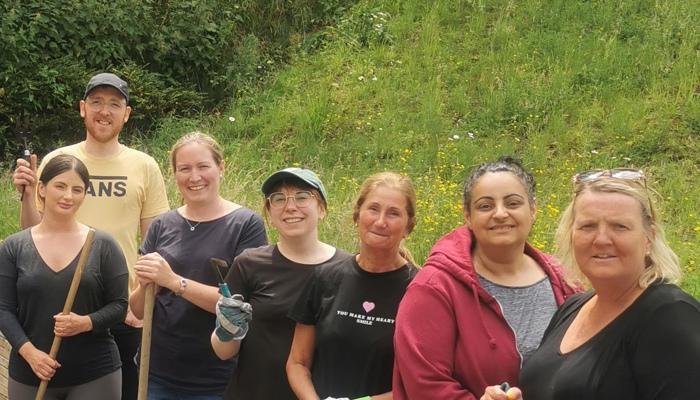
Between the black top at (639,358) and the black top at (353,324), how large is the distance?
0.75m

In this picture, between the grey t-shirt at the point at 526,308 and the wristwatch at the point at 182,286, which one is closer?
the grey t-shirt at the point at 526,308

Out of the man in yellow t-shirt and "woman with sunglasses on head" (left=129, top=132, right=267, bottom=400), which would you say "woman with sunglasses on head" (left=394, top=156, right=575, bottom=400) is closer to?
"woman with sunglasses on head" (left=129, top=132, right=267, bottom=400)

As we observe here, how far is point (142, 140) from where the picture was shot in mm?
11164

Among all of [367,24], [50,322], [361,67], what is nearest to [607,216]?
[50,322]

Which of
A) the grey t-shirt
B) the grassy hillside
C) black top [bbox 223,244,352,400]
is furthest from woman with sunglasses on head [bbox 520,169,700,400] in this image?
the grassy hillside

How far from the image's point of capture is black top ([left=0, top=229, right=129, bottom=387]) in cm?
400

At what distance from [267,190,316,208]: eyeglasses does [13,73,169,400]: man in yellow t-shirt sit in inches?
47.8

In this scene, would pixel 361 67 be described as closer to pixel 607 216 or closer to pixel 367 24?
pixel 367 24

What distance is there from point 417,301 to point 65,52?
9756mm

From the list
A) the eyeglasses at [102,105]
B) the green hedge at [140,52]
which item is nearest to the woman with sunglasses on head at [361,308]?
the eyeglasses at [102,105]

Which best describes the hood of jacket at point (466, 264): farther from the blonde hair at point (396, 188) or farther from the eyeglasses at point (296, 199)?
the eyeglasses at point (296, 199)

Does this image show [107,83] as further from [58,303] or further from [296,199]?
[296,199]

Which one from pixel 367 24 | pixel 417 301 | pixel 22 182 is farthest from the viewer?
pixel 367 24

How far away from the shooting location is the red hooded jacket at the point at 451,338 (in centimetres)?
276
